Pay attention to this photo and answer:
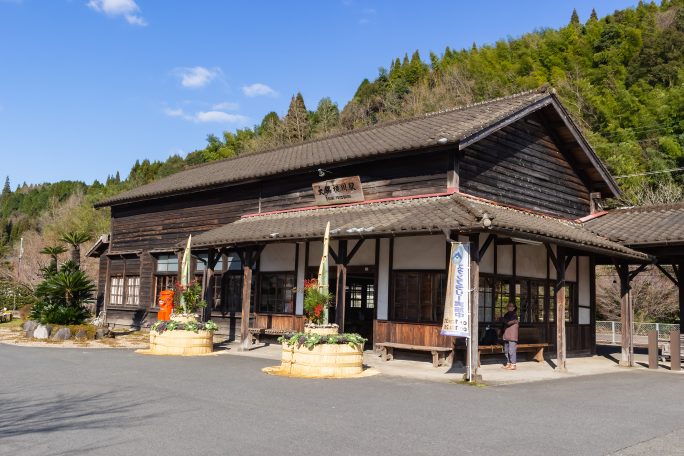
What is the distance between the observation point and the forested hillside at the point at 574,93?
33.2m

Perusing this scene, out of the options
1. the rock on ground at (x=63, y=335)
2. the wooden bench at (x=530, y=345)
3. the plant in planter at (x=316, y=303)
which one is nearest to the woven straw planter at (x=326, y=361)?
the plant in planter at (x=316, y=303)

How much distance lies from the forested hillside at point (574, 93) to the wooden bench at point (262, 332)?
69.9ft

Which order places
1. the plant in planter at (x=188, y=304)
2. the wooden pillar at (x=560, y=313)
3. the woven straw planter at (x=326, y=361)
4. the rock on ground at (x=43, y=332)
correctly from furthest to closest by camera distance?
the rock on ground at (x=43, y=332) → the plant in planter at (x=188, y=304) → the wooden pillar at (x=560, y=313) → the woven straw planter at (x=326, y=361)

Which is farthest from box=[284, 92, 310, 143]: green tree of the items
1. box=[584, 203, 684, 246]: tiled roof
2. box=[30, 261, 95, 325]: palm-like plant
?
box=[584, 203, 684, 246]: tiled roof

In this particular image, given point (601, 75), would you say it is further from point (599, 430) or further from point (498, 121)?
point (599, 430)

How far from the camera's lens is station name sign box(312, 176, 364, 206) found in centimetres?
1438

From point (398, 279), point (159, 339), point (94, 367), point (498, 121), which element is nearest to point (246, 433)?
point (94, 367)

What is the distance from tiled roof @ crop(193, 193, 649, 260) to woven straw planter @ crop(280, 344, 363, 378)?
2327 millimetres

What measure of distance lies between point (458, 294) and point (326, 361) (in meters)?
Result: 2.56

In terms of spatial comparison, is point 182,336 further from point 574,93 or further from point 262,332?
point 574,93

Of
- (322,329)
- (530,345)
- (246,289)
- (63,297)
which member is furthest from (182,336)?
(530,345)

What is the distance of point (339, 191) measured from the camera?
14750 millimetres

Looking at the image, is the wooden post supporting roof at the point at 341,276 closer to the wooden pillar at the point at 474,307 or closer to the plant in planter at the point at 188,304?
the wooden pillar at the point at 474,307

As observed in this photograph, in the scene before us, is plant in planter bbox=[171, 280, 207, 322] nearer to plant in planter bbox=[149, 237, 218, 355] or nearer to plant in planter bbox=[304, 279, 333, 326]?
plant in planter bbox=[149, 237, 218, 355]
